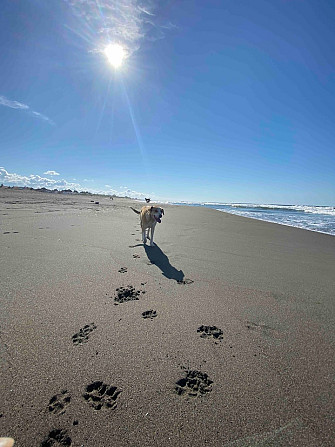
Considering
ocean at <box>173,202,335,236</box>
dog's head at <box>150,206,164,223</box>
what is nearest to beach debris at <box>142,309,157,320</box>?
dog's head at <box>150,206,164,223</box>

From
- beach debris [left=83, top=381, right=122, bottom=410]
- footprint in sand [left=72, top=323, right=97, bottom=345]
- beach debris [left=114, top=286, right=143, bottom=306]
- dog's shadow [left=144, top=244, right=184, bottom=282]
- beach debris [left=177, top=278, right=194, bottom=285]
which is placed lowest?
beach debris [left=83, top=381, right=122, bottom=410]

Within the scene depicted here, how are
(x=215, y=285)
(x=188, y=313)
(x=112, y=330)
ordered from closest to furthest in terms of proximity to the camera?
(x=112, y=330) → (x=188, y=313) → (x=215, y=285)

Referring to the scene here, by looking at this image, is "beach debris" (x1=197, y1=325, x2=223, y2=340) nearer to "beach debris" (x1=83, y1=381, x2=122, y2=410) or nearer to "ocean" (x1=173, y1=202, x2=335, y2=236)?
"beach debris" (x1=83, y1=381, x2=122, y2=410)

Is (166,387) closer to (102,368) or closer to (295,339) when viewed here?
(102,368)

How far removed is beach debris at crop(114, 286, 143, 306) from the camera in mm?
2649

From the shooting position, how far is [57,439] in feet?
3.81

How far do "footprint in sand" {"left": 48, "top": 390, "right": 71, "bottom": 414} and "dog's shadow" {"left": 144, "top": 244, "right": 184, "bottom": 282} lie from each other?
7.13 ft

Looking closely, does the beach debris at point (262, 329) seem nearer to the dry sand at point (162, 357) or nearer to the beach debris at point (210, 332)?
the dry sand at point (162, 357)

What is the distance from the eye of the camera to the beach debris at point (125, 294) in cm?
265

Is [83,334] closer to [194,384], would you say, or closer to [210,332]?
[194,384]

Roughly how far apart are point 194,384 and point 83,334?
3.64 feet

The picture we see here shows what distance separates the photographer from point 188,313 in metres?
2.44

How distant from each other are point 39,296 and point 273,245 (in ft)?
20.5

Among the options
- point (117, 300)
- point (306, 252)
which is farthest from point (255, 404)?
point (306, 252)
